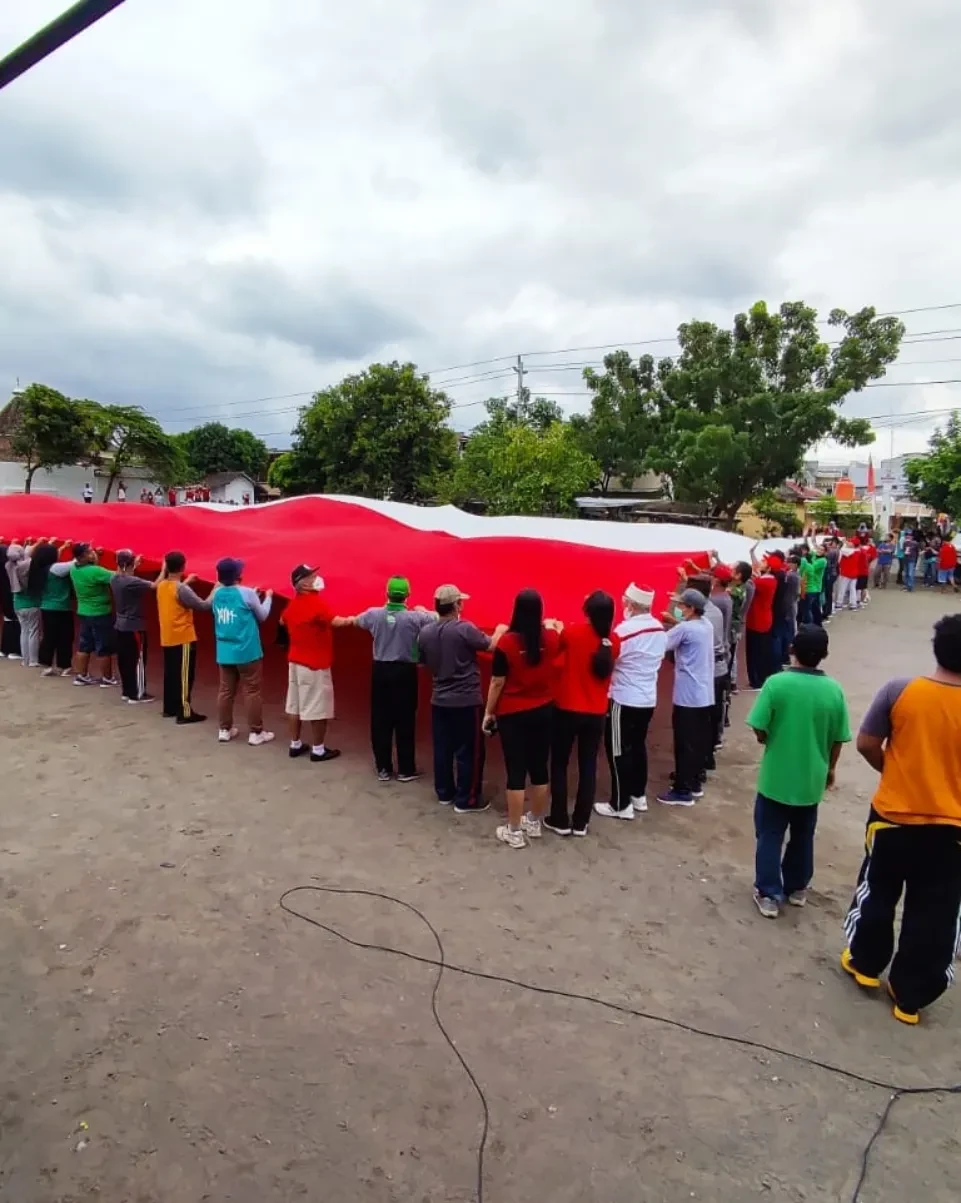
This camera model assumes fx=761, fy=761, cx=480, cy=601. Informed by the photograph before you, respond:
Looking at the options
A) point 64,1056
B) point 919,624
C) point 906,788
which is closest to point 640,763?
point 906,788

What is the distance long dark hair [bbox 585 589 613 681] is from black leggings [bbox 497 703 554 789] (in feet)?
1.24

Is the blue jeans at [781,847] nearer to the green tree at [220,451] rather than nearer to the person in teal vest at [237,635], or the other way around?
the person in teal vest at [237,635]

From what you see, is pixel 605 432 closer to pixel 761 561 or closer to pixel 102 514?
pixel 761 561

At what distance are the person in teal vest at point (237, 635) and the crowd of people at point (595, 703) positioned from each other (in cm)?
2

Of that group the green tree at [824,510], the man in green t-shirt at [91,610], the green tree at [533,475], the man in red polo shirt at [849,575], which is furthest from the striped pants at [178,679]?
the green tree at [824,510]

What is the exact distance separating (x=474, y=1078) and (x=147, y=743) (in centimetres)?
454

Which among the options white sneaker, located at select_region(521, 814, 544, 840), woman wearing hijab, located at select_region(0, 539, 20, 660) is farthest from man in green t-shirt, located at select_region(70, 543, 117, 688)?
white sneaker, located at select_region(521, 814, 544, 840)

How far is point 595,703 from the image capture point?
15.1 feet

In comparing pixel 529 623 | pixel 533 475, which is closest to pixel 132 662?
pixel 529 623

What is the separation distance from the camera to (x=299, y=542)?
24.4ft

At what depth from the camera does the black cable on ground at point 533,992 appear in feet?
8.40

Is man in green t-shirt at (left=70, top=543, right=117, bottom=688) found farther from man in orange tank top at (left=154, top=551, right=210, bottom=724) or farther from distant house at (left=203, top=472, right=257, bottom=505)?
distant house at (left=203, top=472, right=257, bottom=505)

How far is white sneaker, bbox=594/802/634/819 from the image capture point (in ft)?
16.6

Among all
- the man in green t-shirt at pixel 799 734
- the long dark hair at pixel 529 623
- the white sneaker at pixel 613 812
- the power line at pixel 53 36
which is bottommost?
the white sneaker at pixel 613 812
